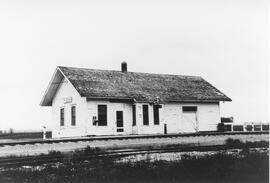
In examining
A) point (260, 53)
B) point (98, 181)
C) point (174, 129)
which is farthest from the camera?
point (174, 129)

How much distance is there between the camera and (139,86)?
98.0 feet

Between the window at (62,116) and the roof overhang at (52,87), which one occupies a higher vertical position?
the roof overhang at (52,87)

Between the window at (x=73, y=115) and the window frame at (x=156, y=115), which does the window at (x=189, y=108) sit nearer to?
the window frame at (x=156, y=115)

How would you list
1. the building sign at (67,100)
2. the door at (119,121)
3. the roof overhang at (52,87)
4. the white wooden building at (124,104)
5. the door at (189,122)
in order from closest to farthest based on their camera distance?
the white wooden building at (124,104), the door at (119,121), the building sign at (67,100), the roof overhang at (52,87), the door at (189,122)

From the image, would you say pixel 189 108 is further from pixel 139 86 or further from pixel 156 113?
pixel 139 86

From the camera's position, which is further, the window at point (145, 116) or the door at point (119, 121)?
the window at point (145, 116)

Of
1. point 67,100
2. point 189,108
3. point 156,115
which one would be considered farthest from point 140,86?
point 67,100

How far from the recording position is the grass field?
10.5 metres

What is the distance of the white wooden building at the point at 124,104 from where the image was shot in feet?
87.0

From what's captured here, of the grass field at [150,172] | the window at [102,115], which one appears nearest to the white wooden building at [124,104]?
the window at [102,115]

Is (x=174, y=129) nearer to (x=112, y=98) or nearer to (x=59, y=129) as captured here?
(x=112, y=98)

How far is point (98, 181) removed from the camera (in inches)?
398

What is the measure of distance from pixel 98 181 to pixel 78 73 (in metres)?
18.7

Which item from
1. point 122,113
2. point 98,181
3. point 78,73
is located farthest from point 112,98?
point 98,181
